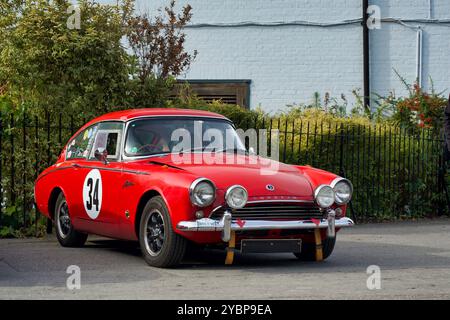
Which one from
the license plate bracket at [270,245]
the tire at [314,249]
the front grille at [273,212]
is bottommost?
the tire at [314,249]

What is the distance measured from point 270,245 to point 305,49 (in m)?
12.6

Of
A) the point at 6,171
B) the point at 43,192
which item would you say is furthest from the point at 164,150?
the point at 6,171

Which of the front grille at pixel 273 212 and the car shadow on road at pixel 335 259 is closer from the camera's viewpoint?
the front grille at pixel 273 212

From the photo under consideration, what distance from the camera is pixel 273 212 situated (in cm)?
952

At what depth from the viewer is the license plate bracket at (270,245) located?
30.9 feet

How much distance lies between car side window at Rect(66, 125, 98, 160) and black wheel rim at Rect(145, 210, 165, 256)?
193 centimetres

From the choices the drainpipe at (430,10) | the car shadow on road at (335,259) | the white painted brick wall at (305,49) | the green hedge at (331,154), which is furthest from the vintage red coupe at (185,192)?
the drainpipe at (430,10)

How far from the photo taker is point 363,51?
21.5 metres

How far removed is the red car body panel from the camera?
30.7ft

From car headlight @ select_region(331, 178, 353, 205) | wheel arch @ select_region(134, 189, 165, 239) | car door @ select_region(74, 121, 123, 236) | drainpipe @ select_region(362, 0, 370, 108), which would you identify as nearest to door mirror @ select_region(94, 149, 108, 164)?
car door @ select_region(74, 121, 123, 236)

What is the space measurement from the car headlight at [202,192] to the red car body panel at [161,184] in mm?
58

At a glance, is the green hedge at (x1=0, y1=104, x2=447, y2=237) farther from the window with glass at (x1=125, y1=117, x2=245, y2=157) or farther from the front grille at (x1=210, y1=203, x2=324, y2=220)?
the front grille at (x1=210, y1=203, x2=324, y2=220)

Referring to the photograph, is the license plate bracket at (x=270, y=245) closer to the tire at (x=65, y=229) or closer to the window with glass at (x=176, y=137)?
the window with glass at (x=176, y=137)
